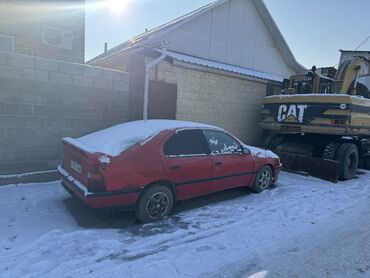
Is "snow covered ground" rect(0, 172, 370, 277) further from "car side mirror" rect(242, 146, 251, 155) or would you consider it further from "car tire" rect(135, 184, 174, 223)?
"car side mirror" rect(242, 146, 251, 155)

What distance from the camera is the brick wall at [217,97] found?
890 centimetres

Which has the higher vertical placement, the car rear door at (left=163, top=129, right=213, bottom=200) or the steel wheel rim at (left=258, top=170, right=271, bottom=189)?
the car rear door at (left=163, top=129, right=213, bottom=200)

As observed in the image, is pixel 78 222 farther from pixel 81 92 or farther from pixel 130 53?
pixel 130 53

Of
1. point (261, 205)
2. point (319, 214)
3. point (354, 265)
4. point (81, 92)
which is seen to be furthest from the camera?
point (81, 92)

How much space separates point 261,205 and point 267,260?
1990mm

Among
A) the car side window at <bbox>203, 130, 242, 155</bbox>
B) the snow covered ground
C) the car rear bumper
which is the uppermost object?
the car side window at <bbox>203, 130, 242, 155</bbox>

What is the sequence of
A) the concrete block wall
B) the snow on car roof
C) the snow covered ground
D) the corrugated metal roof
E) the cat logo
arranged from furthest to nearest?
the corrugated metal roof < the cat logo < the concrete block wall < the snow on car roof < the snow covered ground

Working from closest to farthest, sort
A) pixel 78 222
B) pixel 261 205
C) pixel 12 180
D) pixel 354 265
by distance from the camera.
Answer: pixel 354 265
pixel 78 222
pixel 261 205
pixel 12 180

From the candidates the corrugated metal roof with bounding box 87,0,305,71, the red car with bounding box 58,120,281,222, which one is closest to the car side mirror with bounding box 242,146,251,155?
the red car with bounding box 58,120,281,222

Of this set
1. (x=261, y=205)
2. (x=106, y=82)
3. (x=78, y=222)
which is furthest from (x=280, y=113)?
(x=78, y=222)

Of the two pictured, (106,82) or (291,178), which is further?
(291,178)

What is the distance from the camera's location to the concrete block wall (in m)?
5.77

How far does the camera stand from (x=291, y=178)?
25.4 feet

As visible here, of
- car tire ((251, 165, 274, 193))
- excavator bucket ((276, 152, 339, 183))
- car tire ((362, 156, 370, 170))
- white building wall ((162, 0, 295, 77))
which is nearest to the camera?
car tire ((251, 165, 274, 193))
